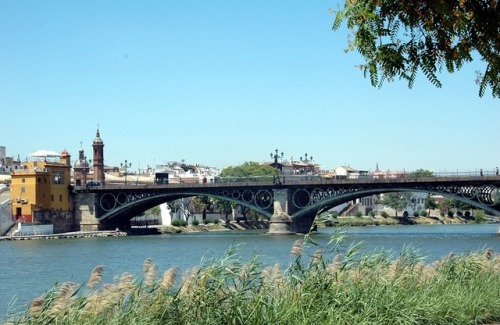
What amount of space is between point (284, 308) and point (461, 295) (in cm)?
439

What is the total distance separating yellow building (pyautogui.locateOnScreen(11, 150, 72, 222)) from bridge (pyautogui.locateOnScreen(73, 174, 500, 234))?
2110mm

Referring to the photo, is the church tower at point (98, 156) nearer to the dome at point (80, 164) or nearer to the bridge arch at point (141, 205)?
the dome at point (80, 164)

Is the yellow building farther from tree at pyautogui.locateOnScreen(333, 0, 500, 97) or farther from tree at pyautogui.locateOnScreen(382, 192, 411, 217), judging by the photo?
tree at pyautogui.locateOnScreen(333, 0, 500, 97)

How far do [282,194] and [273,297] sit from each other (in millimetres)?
74173

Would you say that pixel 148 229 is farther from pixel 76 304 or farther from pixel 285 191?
pixel 76 304

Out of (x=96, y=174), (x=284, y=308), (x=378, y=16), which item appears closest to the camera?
(x=378, y=16)

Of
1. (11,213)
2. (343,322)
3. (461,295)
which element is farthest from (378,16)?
(11,213)

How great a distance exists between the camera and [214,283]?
44.3ft

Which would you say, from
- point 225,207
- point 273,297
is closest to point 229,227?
point 225,207

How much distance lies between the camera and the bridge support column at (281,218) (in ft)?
280

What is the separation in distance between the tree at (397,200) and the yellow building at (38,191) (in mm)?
76628

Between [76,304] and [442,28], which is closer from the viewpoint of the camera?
[442,28]

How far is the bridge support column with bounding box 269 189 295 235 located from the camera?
85.4m

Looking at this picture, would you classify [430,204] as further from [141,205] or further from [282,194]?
[141,205]
